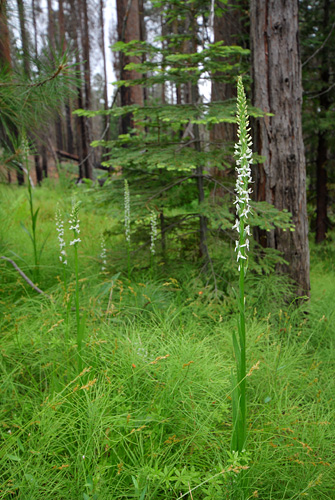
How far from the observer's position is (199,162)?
3.50m

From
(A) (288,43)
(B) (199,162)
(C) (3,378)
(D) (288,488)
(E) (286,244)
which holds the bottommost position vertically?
(D) (288,488)

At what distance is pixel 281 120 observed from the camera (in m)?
3.97

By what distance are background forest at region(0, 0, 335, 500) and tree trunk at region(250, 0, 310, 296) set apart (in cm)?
2

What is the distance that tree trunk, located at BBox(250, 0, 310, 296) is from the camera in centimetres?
389

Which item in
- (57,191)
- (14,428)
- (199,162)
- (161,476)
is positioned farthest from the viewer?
(57,191)

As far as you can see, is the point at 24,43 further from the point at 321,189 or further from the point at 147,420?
the point at 321,189

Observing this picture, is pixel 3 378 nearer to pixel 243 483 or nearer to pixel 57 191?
pixel 243 483

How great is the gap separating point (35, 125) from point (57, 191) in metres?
7.13

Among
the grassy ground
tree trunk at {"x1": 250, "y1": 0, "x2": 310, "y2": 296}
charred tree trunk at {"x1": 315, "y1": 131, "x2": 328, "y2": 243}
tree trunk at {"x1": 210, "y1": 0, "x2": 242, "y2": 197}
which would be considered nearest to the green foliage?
the grassy ground

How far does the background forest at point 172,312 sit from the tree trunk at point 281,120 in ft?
0.05

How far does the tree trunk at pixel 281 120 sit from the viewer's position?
12.8 feet

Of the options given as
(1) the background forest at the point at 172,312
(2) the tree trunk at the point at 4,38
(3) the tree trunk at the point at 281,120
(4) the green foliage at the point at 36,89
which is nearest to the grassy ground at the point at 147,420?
(1) the background forest at the point at 172,312

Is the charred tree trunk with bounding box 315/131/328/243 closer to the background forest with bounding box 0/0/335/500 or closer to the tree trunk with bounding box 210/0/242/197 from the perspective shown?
the background forest with bounding box 0/0/335/500

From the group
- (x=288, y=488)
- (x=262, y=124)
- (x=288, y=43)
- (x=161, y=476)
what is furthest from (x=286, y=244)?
(x=161, y=476)
